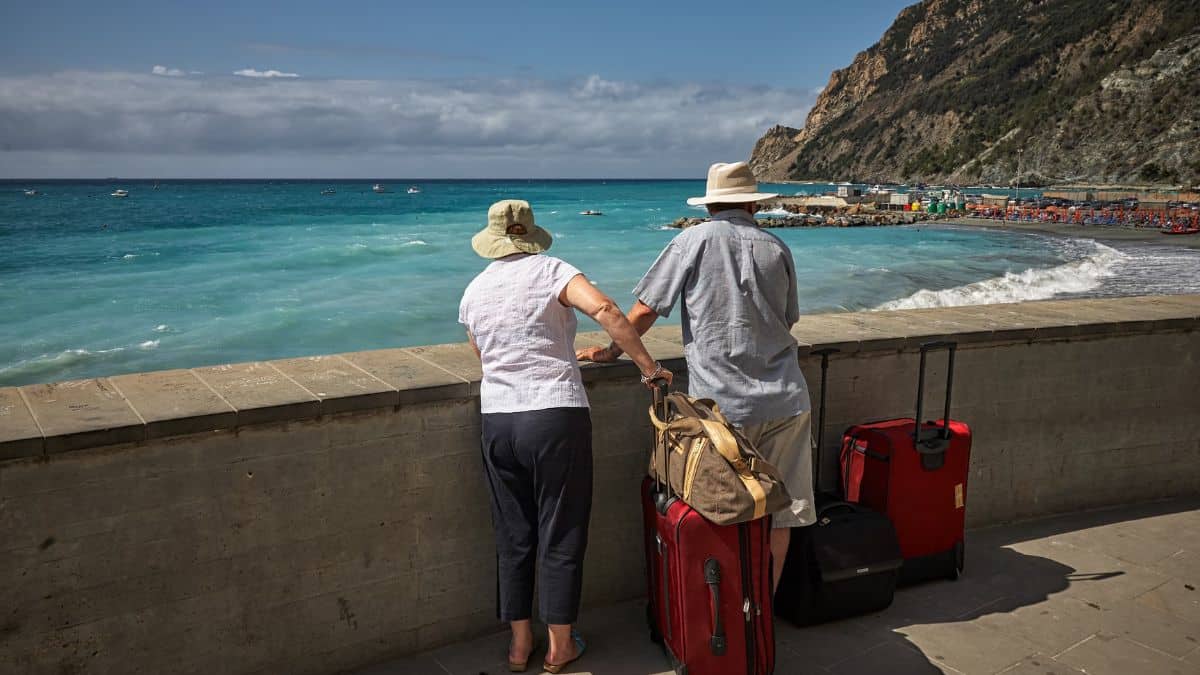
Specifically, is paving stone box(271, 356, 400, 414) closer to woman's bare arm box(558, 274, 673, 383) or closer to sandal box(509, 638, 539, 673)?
woman's bare arm box(558, 274, 673, 383)

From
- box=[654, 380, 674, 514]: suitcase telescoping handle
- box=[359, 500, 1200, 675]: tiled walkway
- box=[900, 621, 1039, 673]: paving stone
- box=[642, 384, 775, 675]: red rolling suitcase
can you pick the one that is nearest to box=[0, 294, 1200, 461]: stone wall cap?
box=[654, 380, 674, 514]: suitcase telescoping handle

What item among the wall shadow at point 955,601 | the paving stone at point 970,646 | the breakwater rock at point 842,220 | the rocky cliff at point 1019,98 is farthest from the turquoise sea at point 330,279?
the rocky cliff at point 1019,98

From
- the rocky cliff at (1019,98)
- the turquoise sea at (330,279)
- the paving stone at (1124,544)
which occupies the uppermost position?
the rocky cliff at (1019,98)

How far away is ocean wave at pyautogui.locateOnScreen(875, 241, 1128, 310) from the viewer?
85.5ft

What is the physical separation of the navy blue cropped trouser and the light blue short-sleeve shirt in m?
0.52

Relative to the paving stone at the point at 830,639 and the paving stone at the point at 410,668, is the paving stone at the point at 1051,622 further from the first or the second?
the paving stone at the point at 410,668

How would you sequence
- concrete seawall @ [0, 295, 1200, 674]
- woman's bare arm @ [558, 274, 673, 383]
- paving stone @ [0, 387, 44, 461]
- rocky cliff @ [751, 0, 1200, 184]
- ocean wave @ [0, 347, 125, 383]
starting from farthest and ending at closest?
rocky cliff @ [751, 0, 1200, 184], ocean wave @ [0, 347, 125, 383], woman's bare arm @ [558, 274, 673, 383], concrete seawall @ [0, 295, 1200, 674], paving stone @ [0, 387, 44, 461]

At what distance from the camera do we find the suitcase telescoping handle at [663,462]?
3045mm


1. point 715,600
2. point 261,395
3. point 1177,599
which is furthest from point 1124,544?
point 261,395

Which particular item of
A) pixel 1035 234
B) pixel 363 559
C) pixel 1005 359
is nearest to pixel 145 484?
pixel 363 559

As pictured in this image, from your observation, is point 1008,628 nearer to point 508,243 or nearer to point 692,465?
point 692,465

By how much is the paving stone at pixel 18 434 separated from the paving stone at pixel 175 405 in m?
0.28

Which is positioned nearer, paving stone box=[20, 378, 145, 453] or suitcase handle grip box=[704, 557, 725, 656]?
paving stone box=[20, 378, 145, 453]

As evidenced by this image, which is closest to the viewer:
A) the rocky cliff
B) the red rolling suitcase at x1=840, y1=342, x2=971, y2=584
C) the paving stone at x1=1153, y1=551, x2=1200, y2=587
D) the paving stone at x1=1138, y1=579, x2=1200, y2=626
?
the paving stone at x1=1138, y1=579, x2=1200, y2=626
